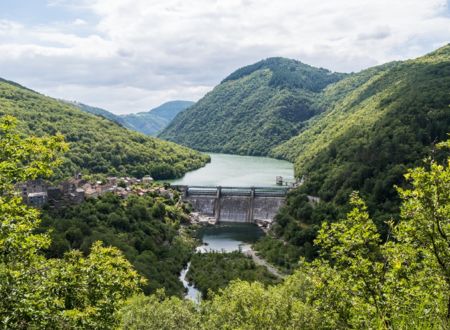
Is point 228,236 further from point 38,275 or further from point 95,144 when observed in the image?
point 95,144

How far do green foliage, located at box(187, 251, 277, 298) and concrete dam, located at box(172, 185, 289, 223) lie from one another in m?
23.3

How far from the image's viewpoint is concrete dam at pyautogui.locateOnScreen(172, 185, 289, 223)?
80.9 m

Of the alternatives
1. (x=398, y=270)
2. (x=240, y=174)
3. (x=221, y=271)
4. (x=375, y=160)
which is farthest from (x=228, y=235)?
(x=398, y=270)

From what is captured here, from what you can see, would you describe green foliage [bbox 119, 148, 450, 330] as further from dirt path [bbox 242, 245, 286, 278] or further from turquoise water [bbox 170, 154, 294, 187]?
turquoise water [bbox 170, 154, 294, 187]

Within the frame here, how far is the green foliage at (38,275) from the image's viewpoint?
9.38m

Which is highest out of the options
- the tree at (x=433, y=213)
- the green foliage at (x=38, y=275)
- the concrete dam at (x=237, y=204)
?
the tree at (x=433, y=213)

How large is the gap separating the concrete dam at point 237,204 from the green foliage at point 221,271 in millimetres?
23269

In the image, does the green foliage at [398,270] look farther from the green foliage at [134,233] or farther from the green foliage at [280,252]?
the green foliage at [280,252]

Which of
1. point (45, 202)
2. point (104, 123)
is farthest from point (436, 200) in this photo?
point (104, 123)

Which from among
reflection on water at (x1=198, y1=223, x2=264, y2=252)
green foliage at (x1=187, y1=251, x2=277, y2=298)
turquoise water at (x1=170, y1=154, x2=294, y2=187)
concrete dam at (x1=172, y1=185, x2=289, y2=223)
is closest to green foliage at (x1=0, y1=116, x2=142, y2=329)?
green foliage at (x1=187, y1=251, x2=277, y2=298)

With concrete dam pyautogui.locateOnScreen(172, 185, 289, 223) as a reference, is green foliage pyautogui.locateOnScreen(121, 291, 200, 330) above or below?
above

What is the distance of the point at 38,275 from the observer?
10.9 m

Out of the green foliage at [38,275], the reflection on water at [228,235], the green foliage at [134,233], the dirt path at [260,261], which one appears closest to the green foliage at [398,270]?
the green foliage at [38,275]

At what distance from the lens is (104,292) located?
37.5ft
